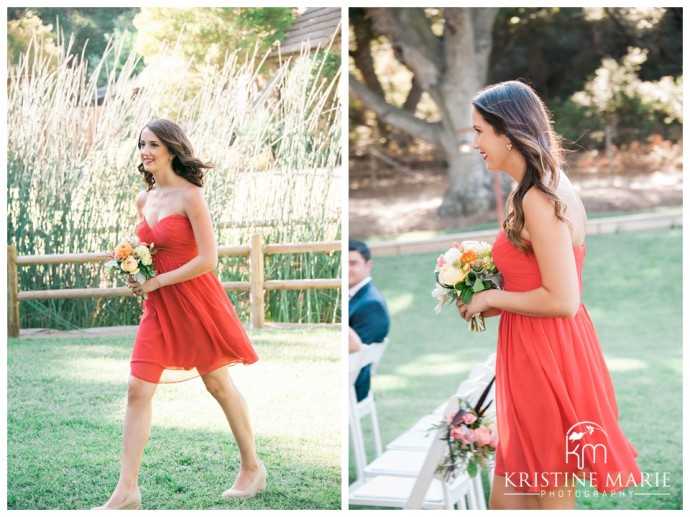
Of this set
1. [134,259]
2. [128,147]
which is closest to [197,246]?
[134,259]

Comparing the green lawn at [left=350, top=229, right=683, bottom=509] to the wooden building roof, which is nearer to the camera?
the wooden building roof

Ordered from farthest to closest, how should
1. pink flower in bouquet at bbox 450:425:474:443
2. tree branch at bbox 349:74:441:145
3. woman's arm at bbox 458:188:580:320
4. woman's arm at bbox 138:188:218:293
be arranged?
tree branch at bbox 349:74:441:145
woman's arm at bbox 138:188:218:293
pink flower in bouquet at bbox 450:425:474:443
woman's arm at bbox 458:188:580:320

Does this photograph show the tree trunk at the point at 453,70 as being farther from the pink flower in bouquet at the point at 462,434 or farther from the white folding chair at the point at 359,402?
the pink flower in bouquet at the point at 462,434

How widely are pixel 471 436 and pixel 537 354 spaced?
0.38 m

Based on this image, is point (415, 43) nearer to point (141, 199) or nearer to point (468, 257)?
point (141, 199)

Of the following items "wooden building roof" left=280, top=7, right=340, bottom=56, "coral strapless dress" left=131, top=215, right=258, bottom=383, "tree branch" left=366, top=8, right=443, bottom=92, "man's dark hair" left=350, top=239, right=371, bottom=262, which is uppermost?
"tree branch" left=366, top=8, right=443, bottom=92

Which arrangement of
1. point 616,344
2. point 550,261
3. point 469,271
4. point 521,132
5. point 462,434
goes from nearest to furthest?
point 550,261
point 521,132
point 469,271
point 462,434
point 616,344

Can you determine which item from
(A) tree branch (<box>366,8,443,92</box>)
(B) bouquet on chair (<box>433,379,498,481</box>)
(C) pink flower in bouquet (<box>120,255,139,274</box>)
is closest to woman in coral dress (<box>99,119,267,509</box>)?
(C) pink flower in bouquet (<box>120,255,139,274</box>)

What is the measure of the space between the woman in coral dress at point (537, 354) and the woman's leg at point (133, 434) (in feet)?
4.18

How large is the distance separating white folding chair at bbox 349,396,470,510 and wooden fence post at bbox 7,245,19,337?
153cm

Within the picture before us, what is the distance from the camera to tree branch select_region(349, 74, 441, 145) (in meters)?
8.30

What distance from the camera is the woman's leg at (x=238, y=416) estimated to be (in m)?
3.34

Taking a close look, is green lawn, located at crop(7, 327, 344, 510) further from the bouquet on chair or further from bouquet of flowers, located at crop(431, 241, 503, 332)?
bouquet of flowers, located at crop(431, 241, 503, 332)

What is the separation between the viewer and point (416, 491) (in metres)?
3.02
